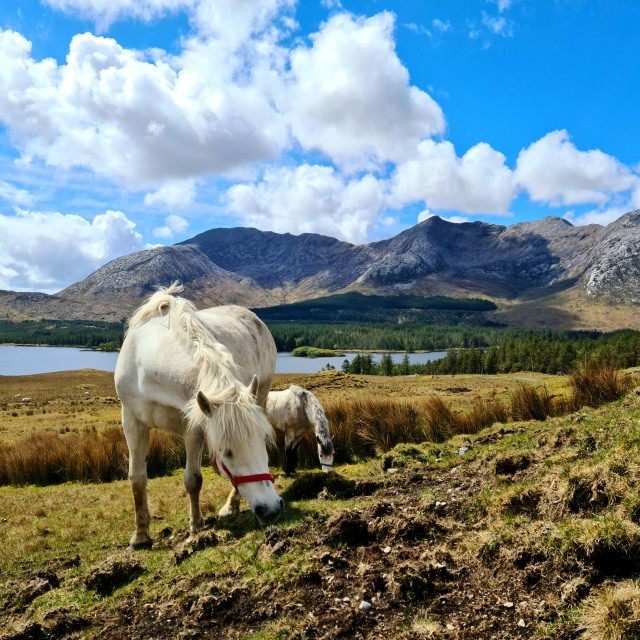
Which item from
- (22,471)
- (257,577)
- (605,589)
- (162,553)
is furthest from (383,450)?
(22,471)

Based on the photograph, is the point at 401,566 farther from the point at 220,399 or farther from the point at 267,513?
the point at 220,399

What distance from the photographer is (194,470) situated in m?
5.41

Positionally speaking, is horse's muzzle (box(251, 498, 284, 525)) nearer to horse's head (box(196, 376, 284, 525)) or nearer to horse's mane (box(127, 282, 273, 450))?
horse's head (box(196, 376, 284, 525))

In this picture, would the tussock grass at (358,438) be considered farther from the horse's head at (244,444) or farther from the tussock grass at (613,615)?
the tussock grass at (613,615)

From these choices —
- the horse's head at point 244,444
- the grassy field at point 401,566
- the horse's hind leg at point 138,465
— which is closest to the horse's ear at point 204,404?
the horse's head at point 244,444

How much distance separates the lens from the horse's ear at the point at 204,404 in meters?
4.18

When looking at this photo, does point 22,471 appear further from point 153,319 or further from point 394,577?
point 394,577

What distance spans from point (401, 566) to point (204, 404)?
235 cm

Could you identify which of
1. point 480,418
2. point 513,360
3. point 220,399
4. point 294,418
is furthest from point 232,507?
point 513,360

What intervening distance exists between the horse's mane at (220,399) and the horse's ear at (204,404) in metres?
0.05

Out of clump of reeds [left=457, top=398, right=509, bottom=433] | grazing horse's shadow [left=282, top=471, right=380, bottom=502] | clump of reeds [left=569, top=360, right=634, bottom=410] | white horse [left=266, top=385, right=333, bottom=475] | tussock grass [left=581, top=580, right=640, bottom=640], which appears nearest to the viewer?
tussock grass [left=581, top=580, right=640, bottom=640]

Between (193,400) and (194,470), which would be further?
(194,470)

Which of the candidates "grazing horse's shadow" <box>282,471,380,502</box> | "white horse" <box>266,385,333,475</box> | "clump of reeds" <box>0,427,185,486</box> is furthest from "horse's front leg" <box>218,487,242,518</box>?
"clump of reeds" <box>0,427,185,486</box>

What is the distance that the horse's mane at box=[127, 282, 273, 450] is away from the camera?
14.2ft
